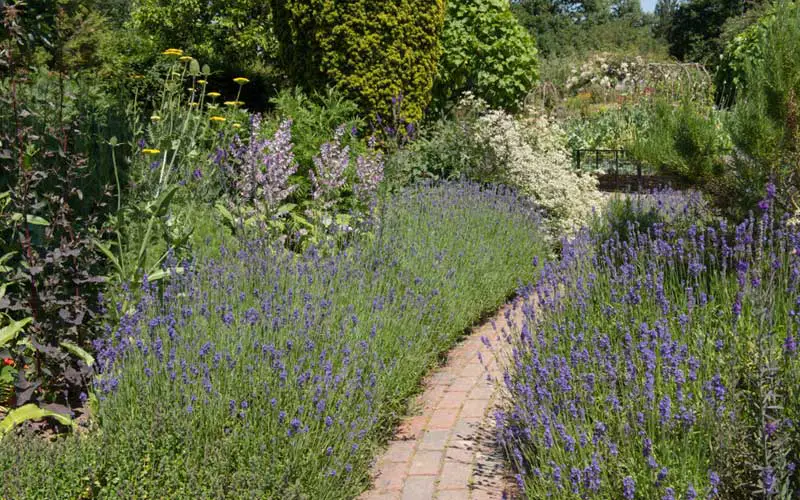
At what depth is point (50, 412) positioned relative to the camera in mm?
3541

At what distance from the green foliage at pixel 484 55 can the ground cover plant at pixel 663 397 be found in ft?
24.5

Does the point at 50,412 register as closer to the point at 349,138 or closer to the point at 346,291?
the point at 346,291

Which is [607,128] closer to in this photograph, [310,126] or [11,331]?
[310,126]

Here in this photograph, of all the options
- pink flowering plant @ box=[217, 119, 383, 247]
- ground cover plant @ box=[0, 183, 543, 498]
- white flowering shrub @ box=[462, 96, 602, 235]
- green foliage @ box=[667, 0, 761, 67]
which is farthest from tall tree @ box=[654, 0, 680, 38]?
ground cover plant @ box=[0, 183, 543, 498]

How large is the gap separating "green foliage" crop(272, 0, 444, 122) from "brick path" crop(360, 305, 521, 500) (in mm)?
4526

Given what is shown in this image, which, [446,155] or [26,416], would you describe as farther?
[446,155]

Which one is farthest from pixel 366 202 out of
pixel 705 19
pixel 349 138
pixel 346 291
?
pixel 705 19

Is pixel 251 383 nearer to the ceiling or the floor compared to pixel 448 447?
nearer to the ceiling

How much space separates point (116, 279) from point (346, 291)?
1337 mm

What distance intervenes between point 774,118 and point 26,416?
4.15 meters

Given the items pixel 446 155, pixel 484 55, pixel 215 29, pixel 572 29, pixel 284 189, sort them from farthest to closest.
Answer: pixel 572 29
pixel 215 29
pixel 484 55
pixel 446 155
pixel 284 189

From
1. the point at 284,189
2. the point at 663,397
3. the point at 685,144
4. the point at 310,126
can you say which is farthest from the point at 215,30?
the point at 663,397

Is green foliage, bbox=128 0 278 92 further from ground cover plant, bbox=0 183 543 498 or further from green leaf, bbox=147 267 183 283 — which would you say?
ground cover plant, bbox=0 183 543 498

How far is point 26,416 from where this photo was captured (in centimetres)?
347
